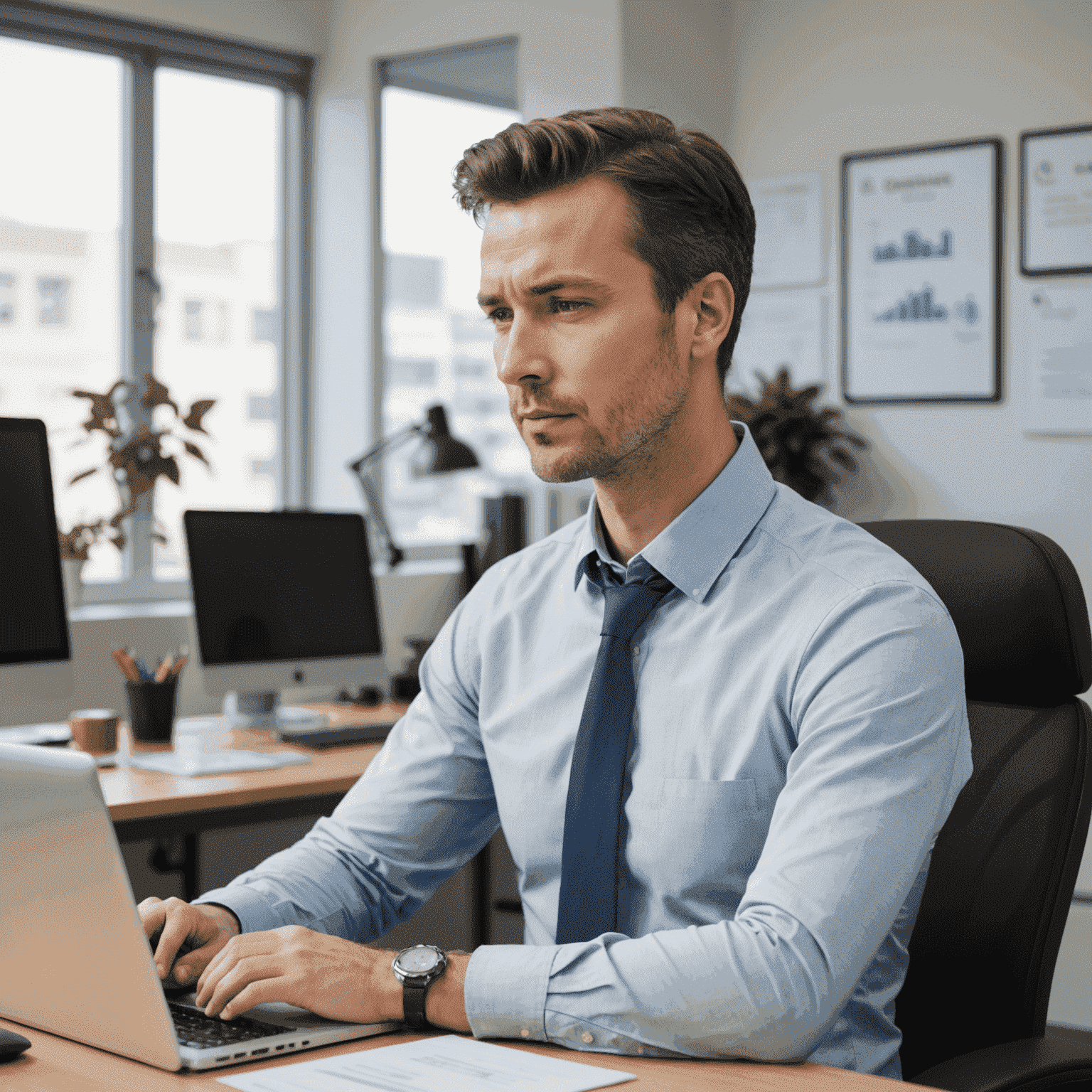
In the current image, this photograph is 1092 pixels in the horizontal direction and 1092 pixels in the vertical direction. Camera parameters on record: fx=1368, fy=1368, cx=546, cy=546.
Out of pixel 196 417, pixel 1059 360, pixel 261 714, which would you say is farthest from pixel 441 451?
pixel 1059 360

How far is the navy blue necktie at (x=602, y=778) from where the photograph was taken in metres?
1.18

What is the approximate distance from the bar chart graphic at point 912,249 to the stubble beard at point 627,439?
101 inches

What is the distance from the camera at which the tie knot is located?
1.25m

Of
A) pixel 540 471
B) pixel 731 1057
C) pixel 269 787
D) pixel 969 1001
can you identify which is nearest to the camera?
pixel 731 1057

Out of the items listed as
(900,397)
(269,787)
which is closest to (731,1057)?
(269,787)

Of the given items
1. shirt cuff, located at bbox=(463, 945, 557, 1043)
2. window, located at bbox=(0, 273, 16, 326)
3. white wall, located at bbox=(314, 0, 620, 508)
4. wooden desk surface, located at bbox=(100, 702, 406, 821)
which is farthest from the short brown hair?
white wall, located at bbox=(314, 0, 620, 508)

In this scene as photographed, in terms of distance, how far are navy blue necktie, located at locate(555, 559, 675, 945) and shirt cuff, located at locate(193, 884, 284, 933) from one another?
26cm

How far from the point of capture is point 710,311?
129 cm

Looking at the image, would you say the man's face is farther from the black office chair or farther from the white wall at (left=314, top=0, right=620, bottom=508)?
the white wall at (left=314, top=0, right=620, bottom=508)

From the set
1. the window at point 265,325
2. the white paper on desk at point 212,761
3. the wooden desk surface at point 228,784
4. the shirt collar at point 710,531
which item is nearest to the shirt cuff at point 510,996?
the shirt collar at point 710,531

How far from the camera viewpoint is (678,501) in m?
1.29

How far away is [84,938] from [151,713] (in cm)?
173

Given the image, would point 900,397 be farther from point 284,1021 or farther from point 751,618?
point 284,1021

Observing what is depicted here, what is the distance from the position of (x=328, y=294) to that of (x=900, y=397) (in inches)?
68.3
